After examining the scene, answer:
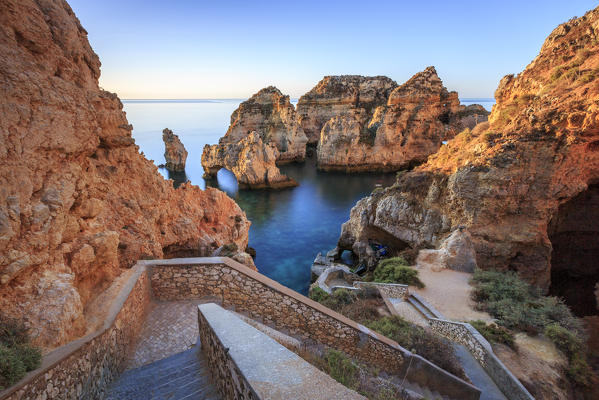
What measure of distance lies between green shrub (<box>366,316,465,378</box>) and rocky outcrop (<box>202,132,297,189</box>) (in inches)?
1134

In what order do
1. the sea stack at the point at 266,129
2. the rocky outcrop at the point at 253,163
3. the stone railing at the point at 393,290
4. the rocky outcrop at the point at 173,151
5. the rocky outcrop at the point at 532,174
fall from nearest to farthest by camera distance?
1. the stone railing at the point at 393,290
2. the rocky outcrop at the point at 532,174
3. the rocky outcrop at the point at 253,163
4. the rocky outcrop at the point at 173,151
5. the sea stack at the point at 266,129

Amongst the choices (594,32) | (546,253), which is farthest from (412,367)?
(594,32)

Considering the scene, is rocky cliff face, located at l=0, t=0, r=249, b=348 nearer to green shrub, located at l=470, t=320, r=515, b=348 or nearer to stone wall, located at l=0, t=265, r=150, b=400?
stone wall, located at l=0, t=265, r=150, b=400

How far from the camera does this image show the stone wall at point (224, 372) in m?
2.37

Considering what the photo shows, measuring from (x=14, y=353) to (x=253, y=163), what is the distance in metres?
31.8

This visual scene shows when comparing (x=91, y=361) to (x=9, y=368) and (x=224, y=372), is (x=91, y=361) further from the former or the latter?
(x=224, y=372)

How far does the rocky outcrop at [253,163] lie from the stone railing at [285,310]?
2871 centimetres

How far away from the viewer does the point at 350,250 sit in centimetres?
2084

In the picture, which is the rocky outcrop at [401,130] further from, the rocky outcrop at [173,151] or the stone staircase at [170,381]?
the stone staircase at [170,381]

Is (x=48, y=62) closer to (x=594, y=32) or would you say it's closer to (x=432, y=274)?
(x=432, y=274)

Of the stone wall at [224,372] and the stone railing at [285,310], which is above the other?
the stone wall at [224,372]

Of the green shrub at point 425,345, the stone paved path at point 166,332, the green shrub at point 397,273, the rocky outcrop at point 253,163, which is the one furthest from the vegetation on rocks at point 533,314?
the rocky outcrop at point 253,163

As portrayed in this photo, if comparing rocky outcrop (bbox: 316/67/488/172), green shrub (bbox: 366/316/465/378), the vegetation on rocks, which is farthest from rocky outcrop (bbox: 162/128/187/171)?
green shrub (bbox: 366/316/465/378)

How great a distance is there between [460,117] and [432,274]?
127 ft
